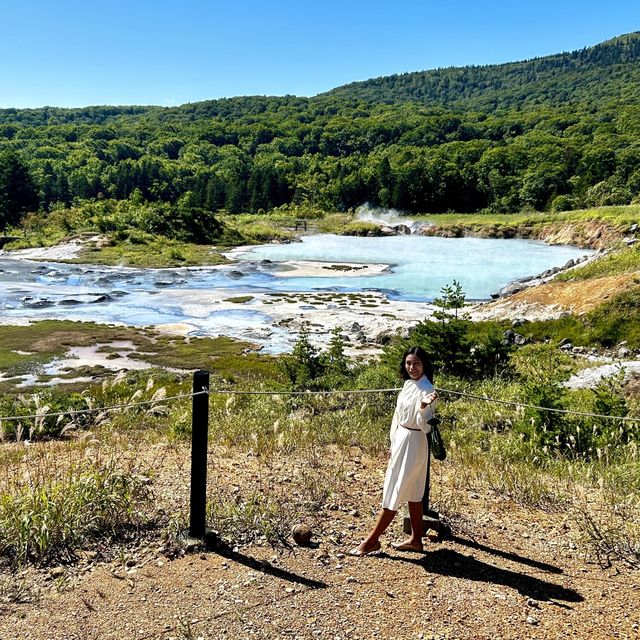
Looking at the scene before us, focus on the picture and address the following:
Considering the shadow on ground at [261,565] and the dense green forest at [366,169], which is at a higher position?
the dense green forest at [366,169]

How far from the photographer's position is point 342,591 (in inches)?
194

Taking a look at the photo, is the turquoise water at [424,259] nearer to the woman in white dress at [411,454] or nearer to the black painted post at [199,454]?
the woman in white dress at [411,454]

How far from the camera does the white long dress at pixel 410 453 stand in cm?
534

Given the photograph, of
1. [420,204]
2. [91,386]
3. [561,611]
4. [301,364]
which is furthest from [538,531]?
[420,204]

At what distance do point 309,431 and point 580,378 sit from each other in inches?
388

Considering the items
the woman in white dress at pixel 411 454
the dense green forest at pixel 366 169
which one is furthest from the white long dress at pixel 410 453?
the dense green forest at pixel 366 169

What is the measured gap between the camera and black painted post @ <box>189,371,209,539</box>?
538cm

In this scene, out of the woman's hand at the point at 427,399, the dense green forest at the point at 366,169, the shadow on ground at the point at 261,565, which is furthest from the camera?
the dense green forest at the point at 366,169

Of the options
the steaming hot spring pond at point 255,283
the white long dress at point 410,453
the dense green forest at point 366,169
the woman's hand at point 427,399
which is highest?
the dense green forest at point 366,169

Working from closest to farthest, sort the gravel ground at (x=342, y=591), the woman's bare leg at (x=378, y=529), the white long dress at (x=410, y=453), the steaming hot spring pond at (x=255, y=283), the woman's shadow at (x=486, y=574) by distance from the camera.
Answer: the gravel ground at (x=342, y=591)
the woman's shadow at (x=486, y=574)
the white long dress at (x=410, y=453)
the woman's bare leg at (x=378, y=529)
the steaming hot spring pond at (x=255, y=283)

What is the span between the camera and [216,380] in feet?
62.9

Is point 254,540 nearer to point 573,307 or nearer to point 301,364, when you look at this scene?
point 301,364

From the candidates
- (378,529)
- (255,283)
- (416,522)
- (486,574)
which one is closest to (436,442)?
(416,522)

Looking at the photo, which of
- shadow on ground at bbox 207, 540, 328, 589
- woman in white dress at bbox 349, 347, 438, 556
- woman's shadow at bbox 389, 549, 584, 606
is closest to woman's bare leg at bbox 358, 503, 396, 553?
woman in white dress at bbox 349, 347, 438, 556
